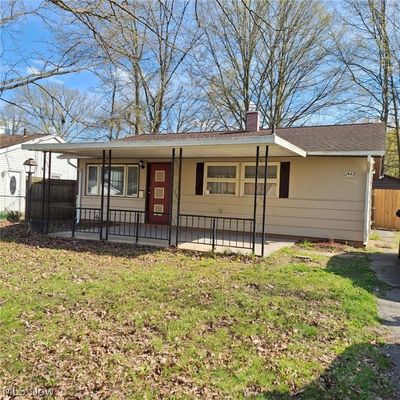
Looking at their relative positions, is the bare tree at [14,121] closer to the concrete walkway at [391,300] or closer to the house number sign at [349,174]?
the house number sign at [349,174]

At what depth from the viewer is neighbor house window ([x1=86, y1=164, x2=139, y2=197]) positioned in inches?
533

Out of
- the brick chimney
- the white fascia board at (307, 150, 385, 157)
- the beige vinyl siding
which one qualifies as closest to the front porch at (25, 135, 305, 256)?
the beige vinyl siding

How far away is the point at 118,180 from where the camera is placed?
547 inches

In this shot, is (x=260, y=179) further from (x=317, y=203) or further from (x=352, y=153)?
(x=352, y=153)

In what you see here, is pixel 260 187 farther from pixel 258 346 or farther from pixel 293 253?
pixel 258 346

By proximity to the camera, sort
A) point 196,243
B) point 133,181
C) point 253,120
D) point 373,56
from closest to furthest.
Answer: point 196,243, point 253,120, point 133,181, point 373,56

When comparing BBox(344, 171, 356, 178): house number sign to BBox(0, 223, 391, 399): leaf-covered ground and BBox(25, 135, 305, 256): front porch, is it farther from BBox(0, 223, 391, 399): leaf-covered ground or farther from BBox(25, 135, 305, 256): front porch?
BBox(0, 223, 391, 399): leaf-covered ground

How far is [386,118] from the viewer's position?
72.1 ft

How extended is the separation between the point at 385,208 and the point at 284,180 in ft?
29.8

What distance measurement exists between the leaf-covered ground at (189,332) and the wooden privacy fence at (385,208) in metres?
11.8

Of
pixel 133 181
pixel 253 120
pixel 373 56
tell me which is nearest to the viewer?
pixel 253 120

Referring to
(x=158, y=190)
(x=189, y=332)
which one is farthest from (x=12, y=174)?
(x=189, y=332)

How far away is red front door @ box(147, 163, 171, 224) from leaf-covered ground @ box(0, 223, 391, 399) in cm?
605

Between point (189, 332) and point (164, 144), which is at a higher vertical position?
point (164, 144)
